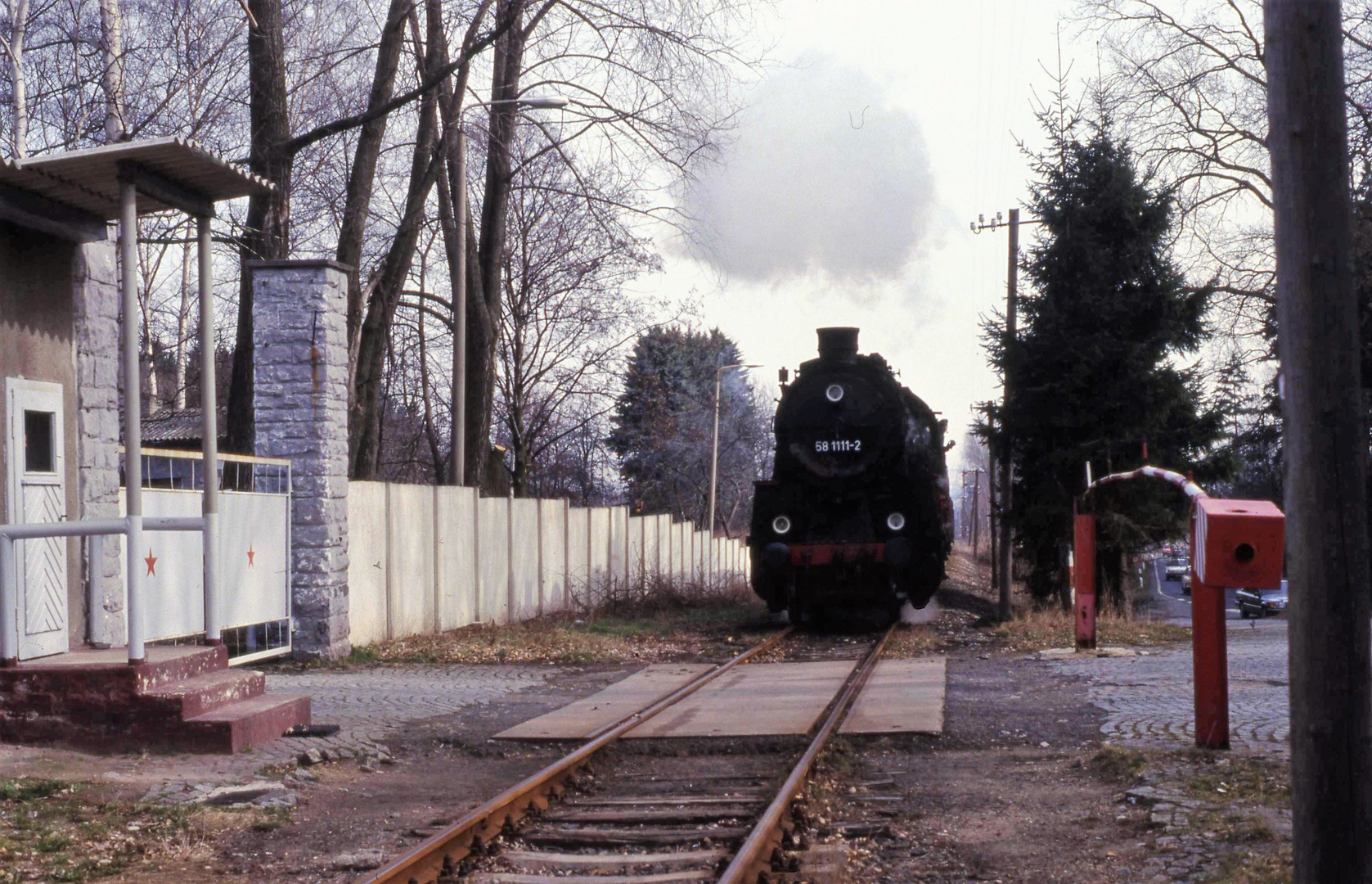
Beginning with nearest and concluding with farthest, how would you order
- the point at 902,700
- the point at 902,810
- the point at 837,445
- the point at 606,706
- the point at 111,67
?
the point at 902,810, the point at 902,700, the point at 606,706, the point at 111,67, the point at 837,445

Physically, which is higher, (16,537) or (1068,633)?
(16,537)

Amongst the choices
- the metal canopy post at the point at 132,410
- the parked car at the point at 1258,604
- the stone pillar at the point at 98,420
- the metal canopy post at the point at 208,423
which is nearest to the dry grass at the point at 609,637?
the stone pillar at the point at 98,420

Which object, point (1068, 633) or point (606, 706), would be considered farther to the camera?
point (1068, 633)

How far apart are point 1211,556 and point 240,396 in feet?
39.9

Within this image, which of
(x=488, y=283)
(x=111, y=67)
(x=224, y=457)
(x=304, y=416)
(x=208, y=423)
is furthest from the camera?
(x=488, y=283)

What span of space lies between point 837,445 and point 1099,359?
8099mm

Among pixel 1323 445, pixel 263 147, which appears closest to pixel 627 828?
pixel 1323 445

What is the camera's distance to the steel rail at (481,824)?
5.53 metres

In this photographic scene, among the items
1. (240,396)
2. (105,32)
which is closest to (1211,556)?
(240,396)

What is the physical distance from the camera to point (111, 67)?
54.5 feet

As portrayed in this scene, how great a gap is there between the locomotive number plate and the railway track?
9.79 metres

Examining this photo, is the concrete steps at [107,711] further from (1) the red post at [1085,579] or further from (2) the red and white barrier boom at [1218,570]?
(1) the red post at [1085,579]

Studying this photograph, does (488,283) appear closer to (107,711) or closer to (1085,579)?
(1085,579)

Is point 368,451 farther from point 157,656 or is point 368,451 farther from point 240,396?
point 157,656
